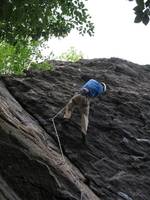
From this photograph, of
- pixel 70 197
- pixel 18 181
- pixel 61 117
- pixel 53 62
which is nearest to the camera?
pixel 18 181

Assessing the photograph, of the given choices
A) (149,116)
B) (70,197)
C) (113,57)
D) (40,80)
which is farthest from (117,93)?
(70,197)

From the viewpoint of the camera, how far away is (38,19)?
36.4 ft

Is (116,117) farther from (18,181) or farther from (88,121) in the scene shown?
(18,181)

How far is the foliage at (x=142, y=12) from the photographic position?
7099 mm

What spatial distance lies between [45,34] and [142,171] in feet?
16.9

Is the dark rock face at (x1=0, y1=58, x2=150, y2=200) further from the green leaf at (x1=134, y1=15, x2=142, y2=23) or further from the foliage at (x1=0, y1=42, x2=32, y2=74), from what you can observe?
the foliage at (x1=0, y1=42, x2=32, y2=74)

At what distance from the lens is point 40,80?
1780 centimetres

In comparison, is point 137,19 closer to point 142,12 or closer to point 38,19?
point 142,12

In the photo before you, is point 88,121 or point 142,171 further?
point 88,121

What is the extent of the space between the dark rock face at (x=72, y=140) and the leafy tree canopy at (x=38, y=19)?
204 centimetres

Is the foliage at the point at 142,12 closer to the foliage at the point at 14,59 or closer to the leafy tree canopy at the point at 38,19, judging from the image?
the leafy tree canopy at the point at 38,19

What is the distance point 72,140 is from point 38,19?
434 centimetres

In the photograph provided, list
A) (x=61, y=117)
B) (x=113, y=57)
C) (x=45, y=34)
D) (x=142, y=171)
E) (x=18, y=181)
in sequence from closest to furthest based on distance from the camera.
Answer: (x=18, y=181), (x=45, y=34), (x=142, y=171), (x=61, y=117), (x=113, y=57)

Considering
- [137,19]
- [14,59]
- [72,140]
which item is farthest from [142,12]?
[14,59]
